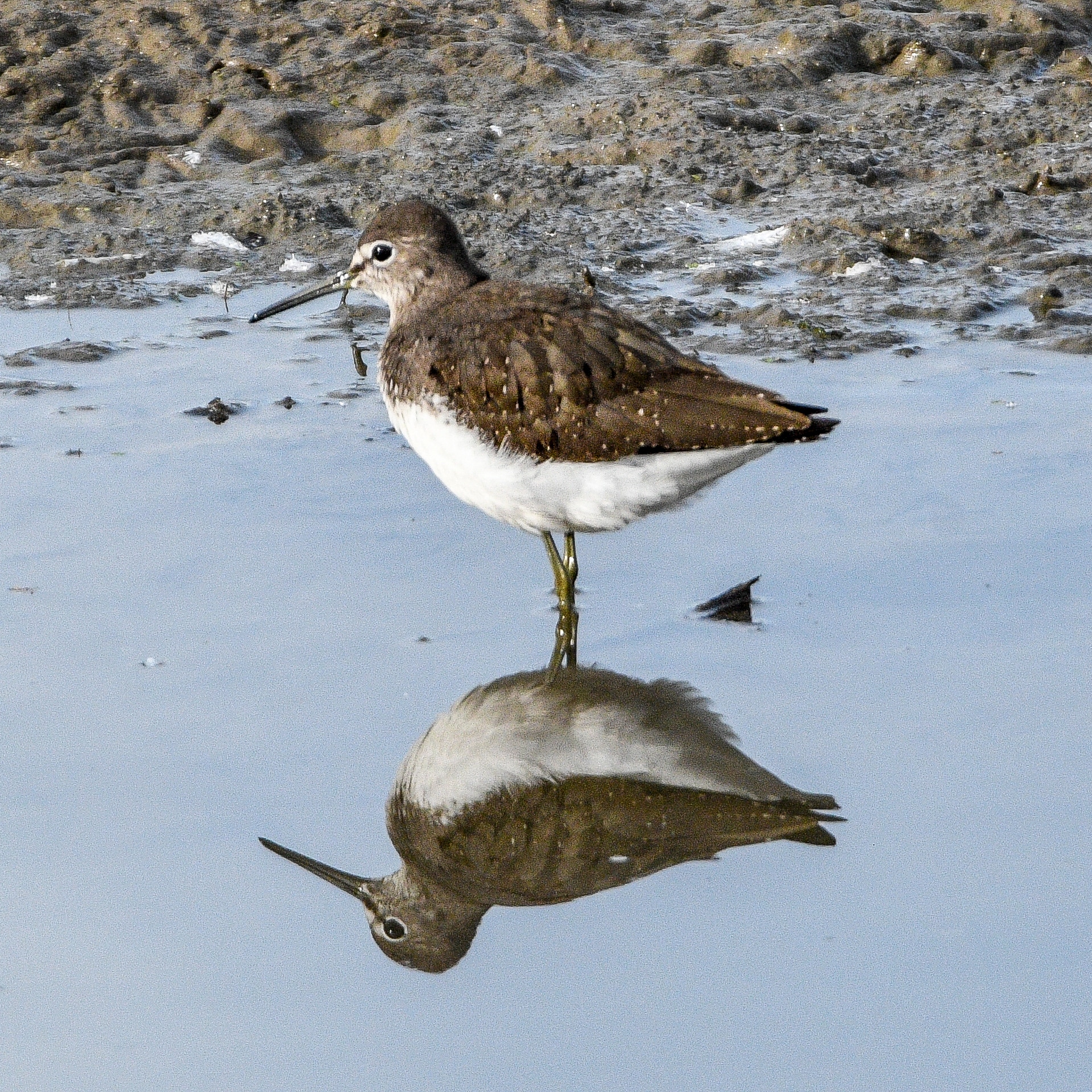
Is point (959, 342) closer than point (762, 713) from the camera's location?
No

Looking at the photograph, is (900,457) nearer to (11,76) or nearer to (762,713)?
(762,713)

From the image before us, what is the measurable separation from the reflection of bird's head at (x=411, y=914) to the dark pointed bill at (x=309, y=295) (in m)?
2.76

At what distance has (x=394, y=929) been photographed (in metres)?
3.70

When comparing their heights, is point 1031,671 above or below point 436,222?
below

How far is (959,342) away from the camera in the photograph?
723 cm

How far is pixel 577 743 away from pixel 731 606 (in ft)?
2.82

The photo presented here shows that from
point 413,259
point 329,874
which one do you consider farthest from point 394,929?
point 413,259

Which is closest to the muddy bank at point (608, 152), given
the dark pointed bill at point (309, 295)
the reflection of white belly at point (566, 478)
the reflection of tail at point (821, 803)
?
the dark pointed bill at point (309, 295)

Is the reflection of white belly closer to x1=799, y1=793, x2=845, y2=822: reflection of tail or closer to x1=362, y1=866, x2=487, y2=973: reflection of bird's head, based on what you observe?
x1=799, y1=793, x2=845, y2=822: reflection of tail

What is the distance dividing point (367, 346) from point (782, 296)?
200 centimetres

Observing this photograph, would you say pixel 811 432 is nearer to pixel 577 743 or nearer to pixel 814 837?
Result: pixel 577 743

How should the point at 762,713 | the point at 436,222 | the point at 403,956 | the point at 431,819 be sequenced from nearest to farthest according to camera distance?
the point at 403,956
the point at 431,819
the point at 762,713
the point at 436,222

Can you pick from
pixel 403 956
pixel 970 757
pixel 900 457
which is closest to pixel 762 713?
pixel 970 757

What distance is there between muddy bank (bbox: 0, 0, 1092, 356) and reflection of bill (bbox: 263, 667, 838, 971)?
300 cm
